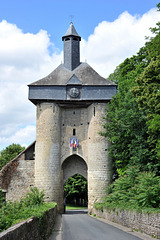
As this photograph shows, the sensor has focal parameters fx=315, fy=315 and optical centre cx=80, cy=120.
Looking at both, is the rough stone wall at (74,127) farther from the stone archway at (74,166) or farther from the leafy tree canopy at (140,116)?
the leafy tree canopy at (140,116)

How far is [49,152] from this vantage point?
93.1ft

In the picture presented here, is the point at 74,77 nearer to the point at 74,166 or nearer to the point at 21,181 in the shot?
the point at 74,166

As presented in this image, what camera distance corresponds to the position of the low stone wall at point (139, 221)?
35.4 ft

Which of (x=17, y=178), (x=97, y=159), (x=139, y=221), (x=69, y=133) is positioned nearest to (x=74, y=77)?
(x=69, y=133)

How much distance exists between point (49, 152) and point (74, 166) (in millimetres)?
3365

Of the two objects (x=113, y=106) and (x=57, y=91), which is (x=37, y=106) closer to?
(x=57, y=91)

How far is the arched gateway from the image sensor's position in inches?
1105

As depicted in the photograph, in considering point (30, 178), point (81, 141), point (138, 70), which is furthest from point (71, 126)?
point (138, 70)

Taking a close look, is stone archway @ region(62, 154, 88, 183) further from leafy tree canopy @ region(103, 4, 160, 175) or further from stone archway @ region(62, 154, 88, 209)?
leafy tree canopy @ region(103, 4, 160, 175)

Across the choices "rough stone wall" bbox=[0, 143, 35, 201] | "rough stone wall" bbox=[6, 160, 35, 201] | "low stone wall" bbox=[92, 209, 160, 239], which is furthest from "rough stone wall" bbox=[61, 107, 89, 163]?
"low stone wall" bbox=[92, 209, 160, 239]

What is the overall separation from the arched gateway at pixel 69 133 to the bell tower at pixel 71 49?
111cm

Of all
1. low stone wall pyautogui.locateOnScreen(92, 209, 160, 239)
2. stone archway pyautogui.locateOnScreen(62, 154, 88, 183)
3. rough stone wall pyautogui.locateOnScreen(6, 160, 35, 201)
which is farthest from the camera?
stone archway pyautogui.locateOnScreen(62, 154, 88, 183)

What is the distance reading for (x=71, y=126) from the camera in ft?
98.1

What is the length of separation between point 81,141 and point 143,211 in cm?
1770
